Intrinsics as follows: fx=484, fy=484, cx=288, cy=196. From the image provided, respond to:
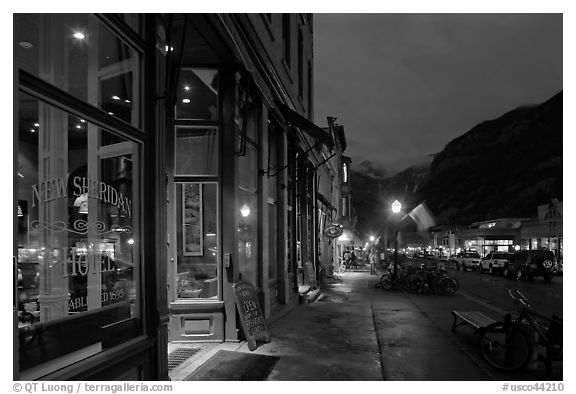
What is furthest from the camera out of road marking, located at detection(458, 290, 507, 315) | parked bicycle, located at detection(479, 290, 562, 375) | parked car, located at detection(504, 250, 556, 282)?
parked car, located at detection(504, 250, 556, 282)

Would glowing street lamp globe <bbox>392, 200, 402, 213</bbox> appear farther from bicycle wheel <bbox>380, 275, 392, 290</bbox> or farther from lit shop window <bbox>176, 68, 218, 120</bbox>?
lit shop window <bbox>176, 68, 218, 120</bbox>

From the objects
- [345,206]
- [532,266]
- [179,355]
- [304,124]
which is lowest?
[532,266]

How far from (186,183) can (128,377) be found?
5262 mm

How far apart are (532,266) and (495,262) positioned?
6.13 metres

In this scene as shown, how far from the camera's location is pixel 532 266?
30.7 metres

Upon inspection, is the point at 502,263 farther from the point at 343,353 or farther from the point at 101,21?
the point at 101,21

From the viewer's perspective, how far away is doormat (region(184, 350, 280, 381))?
23.9 feet

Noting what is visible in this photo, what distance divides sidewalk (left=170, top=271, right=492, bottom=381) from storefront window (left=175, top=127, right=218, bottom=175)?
3593 millimetres

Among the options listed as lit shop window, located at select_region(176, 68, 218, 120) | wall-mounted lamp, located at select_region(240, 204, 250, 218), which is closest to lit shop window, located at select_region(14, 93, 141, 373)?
lit shop window, located at select_region(176, 68, 218, 120)

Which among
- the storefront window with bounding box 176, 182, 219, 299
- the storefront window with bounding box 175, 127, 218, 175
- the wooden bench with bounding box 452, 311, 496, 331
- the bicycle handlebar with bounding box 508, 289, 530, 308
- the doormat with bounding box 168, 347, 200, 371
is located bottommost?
the doormat with bounding box 168, 347, 200, 371

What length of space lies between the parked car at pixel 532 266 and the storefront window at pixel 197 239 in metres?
26.3

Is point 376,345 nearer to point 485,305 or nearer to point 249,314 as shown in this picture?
point 249,314

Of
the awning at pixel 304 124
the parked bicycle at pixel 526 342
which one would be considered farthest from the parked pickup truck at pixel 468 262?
the parked bicycle at pixel 526 342

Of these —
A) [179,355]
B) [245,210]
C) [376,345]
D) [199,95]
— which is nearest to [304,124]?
[245,210]
